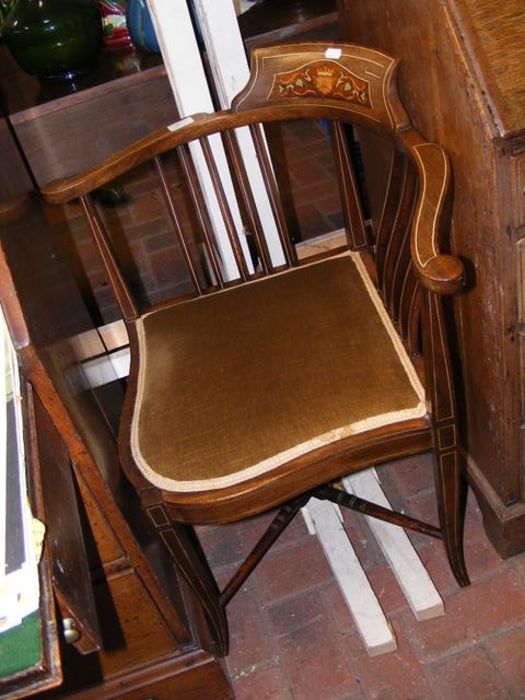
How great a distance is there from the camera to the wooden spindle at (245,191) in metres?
1.39

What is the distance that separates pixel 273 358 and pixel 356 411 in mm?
209

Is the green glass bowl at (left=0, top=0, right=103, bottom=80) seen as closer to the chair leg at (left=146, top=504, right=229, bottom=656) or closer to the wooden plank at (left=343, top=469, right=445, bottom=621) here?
the chair leg at (left=146, top=504, right=229, bottom=656)

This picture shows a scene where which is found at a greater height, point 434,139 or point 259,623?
point 434,139

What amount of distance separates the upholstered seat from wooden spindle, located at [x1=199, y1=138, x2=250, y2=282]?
0.06 metres

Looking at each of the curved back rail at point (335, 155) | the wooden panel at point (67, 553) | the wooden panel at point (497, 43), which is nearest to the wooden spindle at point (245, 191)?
the curved back rail at point (335, 155)

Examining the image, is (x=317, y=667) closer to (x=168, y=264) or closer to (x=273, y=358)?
(x=273, y=358)

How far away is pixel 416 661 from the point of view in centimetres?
143

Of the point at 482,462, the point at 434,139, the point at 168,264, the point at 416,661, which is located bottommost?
the point at 416,661

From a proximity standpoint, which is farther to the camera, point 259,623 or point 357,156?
point 357,156

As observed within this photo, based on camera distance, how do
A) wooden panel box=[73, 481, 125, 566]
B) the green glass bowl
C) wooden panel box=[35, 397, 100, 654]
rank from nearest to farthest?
wooden panel box=[35, 397, 100, 654] < wooden panel box=[73, 481, 125, 566] < the green glass bowl

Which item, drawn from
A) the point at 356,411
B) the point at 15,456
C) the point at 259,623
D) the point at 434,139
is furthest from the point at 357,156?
the point at 15,456

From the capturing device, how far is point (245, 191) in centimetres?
143

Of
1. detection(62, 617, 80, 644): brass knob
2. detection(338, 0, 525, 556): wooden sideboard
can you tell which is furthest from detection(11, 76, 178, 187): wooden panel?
detection(62, 617, 80, 644): brass knob

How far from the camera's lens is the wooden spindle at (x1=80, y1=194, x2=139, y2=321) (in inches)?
53.2
